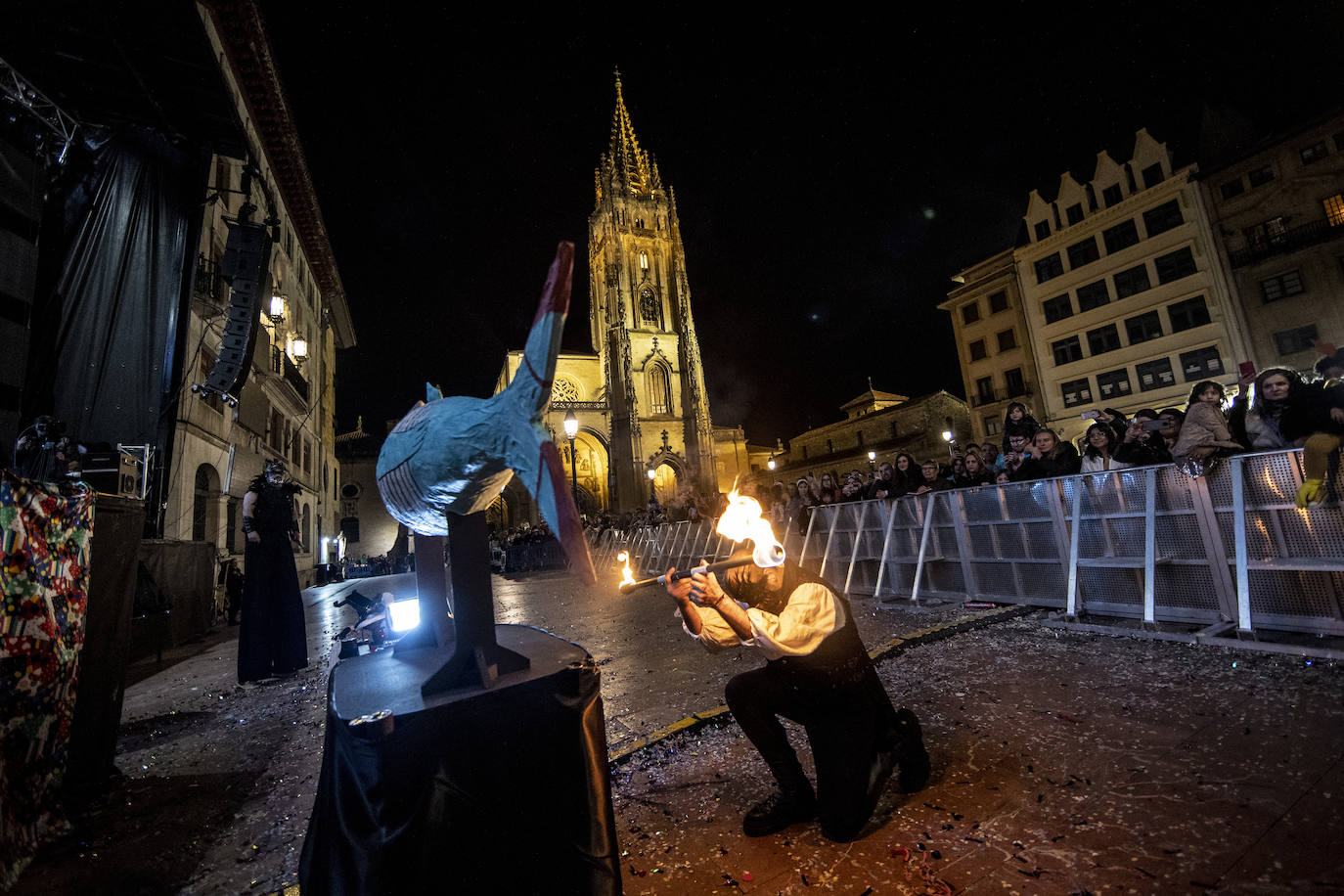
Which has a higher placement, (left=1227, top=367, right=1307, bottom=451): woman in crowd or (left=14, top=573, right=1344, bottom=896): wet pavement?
(left=1227, top=367, right=1307, bottom=451): woman in crowd

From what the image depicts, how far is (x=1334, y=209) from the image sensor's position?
20844 mm

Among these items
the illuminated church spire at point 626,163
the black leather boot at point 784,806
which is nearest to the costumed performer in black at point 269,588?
the black leather boot at point 784,806

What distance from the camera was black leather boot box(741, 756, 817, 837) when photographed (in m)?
2.57

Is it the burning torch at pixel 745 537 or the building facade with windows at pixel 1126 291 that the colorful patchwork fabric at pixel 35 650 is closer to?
the burning torch at pixel 745 537

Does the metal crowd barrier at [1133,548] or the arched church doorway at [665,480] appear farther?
the arched church doorway at [665,480]

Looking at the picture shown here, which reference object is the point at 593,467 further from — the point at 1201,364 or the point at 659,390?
the point at 1201,364

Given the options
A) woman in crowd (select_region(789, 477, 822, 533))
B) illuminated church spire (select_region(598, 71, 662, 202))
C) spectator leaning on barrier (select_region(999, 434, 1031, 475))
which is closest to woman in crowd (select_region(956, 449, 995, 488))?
spectator leaning on barrier (select_region(999, 434, 1031, 475))


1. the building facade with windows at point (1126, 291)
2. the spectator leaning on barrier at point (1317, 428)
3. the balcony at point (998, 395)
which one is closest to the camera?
the spectator leaning on barrier at point (1317, 428)

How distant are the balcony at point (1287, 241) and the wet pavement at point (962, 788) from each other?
28168 mm

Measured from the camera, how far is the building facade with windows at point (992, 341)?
31.5 m

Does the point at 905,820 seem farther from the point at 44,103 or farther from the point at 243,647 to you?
the point at 44,103

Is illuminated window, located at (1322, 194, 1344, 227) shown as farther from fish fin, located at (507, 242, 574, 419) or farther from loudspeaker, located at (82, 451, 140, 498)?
loudspeaker, located at (82, 451, 140, 498)

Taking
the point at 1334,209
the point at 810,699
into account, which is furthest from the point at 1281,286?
the point at 810,699

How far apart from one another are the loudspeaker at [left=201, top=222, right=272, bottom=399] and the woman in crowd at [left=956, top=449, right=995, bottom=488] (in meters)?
14.0
